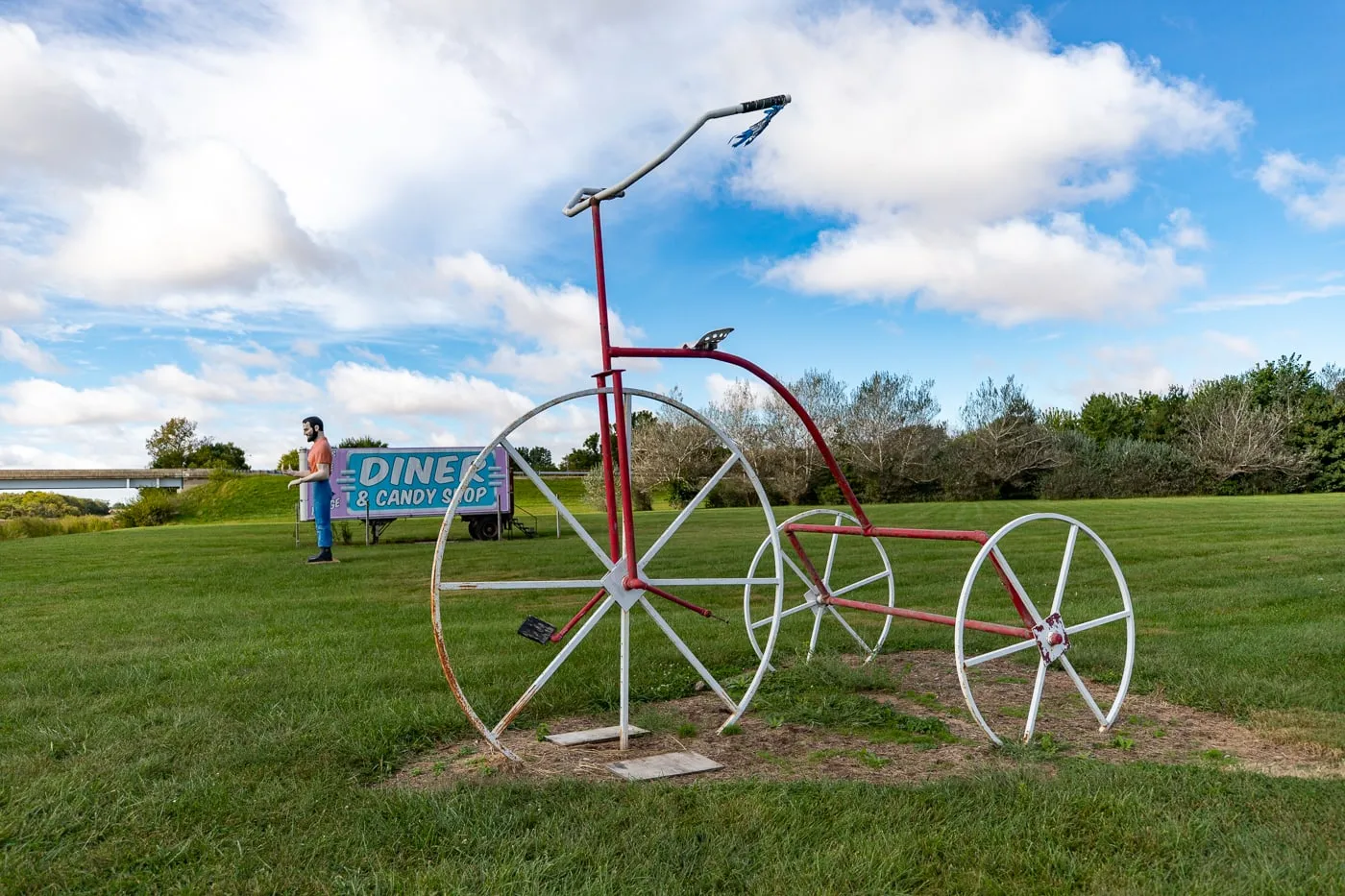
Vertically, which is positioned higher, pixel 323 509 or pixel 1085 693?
pixel 323 509

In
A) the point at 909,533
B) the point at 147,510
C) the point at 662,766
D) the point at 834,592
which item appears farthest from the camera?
the point at 147,510

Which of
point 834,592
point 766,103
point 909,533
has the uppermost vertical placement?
point 766,103

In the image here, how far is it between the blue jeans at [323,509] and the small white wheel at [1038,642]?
8.62 metres

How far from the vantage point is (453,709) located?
483cm

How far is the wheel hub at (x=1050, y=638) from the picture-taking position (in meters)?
4.55

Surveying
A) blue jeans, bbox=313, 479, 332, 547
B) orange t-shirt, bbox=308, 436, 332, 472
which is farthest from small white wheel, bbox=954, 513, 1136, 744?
orange t-shirt, bbox=308, 436, 332, 472

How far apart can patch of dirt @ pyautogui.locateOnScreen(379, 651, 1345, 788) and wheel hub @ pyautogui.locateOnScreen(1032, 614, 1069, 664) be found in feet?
1.35

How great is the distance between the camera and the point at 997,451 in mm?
39719

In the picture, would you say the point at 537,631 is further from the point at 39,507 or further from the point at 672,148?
the point at 39,507

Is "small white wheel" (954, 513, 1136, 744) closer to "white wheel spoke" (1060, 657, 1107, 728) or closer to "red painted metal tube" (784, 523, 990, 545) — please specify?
"white wheel spoke" (1060, 657, 1107, 728)

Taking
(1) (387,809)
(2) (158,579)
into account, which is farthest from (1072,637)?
(2) (158,579)

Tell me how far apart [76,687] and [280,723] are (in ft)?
5.53

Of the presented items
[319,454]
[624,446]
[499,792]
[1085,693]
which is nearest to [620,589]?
[624,446]

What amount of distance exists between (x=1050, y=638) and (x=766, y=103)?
301cm
